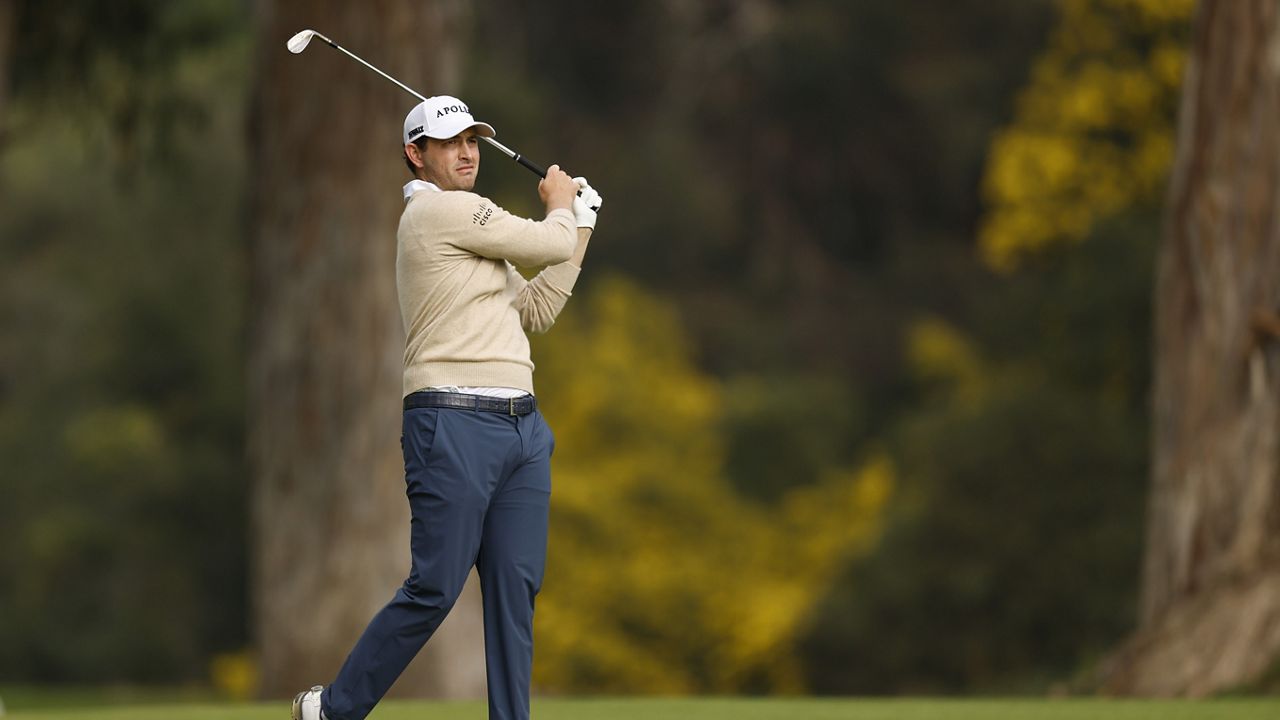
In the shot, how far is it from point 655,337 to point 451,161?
2223 centimetres

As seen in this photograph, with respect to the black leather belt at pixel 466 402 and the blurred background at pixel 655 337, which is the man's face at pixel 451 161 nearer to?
the black leather belt at pixel 466 402

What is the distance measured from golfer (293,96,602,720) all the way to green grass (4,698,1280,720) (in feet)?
5.81

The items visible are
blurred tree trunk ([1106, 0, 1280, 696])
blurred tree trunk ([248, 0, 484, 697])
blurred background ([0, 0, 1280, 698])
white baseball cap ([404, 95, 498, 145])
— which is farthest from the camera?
blurred background ([0, 0, 1280, 698])

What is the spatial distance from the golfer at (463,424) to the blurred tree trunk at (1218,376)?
4.95 meters

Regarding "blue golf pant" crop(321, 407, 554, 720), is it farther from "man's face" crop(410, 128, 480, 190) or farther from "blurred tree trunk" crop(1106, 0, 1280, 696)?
"blurred tree trunk" crop(1106, 0, 1280, 696)

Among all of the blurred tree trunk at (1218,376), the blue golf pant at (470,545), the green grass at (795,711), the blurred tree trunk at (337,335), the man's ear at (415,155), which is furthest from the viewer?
the blurred tree trunk at (337,335)

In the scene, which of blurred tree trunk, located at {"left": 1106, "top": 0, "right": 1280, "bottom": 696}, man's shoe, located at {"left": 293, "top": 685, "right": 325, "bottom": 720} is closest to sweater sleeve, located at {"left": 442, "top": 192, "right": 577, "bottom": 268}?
man's shoe, located at {"left": 293, "top": 685, "right": 325, "bottom": 720}

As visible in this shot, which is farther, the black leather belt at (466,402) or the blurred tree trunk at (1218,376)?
the blurred tree trunk at (1218,376)

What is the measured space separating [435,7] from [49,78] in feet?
11.0

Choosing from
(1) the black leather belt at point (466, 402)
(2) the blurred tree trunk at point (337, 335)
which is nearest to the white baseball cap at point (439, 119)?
(1) the black leather belt at point (466, 402)

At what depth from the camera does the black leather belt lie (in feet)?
18.6

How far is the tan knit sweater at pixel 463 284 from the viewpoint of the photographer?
18.7 feet

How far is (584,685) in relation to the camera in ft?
82.8

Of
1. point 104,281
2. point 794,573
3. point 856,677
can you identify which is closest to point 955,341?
point 794,573
